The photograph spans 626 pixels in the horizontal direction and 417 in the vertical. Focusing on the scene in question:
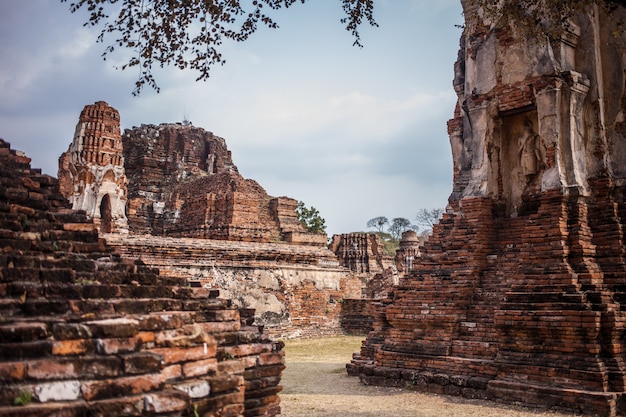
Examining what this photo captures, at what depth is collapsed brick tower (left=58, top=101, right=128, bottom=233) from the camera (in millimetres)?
20875

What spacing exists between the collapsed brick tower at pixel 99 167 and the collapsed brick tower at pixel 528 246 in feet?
46.4

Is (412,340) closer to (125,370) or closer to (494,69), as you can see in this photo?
(494,69)

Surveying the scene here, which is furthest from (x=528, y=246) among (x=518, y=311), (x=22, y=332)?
(x=22, y=332)

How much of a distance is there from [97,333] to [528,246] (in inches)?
246

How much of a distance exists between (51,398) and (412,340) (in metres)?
6.22

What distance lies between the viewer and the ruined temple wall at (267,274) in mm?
15305

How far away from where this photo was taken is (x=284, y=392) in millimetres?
8602

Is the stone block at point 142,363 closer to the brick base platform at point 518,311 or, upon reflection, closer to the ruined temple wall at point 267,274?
the brick base platform at point 518,311

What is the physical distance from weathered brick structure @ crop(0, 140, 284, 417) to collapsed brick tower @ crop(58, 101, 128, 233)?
1620 cm

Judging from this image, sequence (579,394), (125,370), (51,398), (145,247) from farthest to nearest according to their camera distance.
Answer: (145,247)
(579,394)
(125,370)
(51,398)

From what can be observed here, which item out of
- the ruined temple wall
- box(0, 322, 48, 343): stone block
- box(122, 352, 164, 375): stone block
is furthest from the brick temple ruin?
box(0, 322, 48, 343): stone block

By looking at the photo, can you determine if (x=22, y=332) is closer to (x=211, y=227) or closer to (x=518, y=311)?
(x=518, y=311)

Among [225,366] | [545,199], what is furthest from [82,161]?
[225,366]

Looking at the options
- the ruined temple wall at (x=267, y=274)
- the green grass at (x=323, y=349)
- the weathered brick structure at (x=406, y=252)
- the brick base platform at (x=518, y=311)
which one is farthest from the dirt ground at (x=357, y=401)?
the weathered brick structure at (x=406, y=252)
